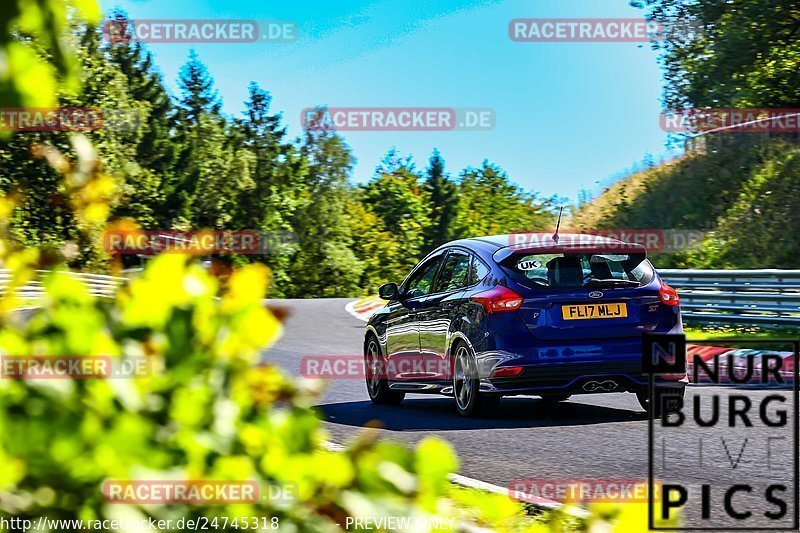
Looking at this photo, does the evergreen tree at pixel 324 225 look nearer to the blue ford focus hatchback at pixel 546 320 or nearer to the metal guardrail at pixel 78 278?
the blue ford focus hatchback at pixel 546 320

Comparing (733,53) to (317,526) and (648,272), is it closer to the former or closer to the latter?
(648,272)

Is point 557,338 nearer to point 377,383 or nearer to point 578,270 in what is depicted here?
point 578,270

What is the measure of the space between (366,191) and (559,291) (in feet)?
354

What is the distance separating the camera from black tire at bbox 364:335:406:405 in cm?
1209

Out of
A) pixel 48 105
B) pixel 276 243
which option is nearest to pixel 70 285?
pixel 48 105

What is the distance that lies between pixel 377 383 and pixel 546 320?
3.03m

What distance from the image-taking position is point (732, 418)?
9.52 metres

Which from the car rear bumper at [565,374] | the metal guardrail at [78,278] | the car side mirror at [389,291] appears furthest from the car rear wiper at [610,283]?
the metal guardrail at [78,278]

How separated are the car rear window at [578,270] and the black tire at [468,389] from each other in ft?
2.76

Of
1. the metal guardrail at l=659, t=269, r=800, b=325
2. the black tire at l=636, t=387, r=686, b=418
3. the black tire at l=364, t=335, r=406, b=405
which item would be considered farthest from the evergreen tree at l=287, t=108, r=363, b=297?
the black tire at l=636, t=387, r=686, b=418

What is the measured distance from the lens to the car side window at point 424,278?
11.4m

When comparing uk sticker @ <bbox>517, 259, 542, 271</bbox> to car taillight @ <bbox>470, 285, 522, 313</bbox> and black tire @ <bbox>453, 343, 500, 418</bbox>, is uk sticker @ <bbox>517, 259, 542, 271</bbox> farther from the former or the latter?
black tire @ <bbox>453, 343, 500, 418</bbox>

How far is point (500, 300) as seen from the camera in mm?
9750

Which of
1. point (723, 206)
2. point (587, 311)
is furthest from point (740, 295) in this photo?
point (723, 206)
